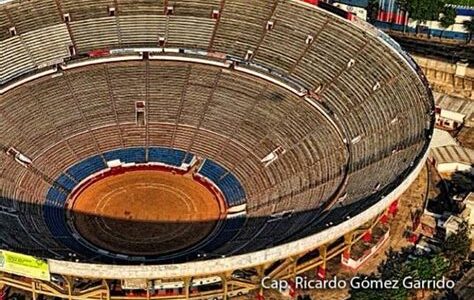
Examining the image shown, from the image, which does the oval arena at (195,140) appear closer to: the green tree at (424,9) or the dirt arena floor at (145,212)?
the dirt arena floor at (145,212)

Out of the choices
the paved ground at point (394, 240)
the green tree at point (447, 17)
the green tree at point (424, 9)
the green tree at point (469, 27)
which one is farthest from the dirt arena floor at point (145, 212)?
the green tree at point (469, 27)

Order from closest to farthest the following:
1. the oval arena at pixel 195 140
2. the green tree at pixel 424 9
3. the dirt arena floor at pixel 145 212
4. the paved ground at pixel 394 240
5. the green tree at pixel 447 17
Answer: the oval arena at pixel 195 140
the paved ground at pixel 394 240
the dirt arena floor at pixel 145 212
the green tree at pixel 424 9
the green tree at pixel 447 17

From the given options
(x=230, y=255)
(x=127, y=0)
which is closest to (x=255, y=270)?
(x=230, y=255)

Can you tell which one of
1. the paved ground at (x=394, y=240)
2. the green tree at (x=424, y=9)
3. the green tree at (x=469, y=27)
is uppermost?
the green tree at (x=424, y=9)

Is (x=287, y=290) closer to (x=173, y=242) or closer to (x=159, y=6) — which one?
(x=173, y=242)

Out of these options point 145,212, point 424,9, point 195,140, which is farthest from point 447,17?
point 145,212

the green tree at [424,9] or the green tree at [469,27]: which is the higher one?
the green tree at [424,9]

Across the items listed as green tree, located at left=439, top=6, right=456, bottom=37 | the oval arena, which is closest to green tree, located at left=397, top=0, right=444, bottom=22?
green tree, located at left=439, top=6, right=456, bottom=37
